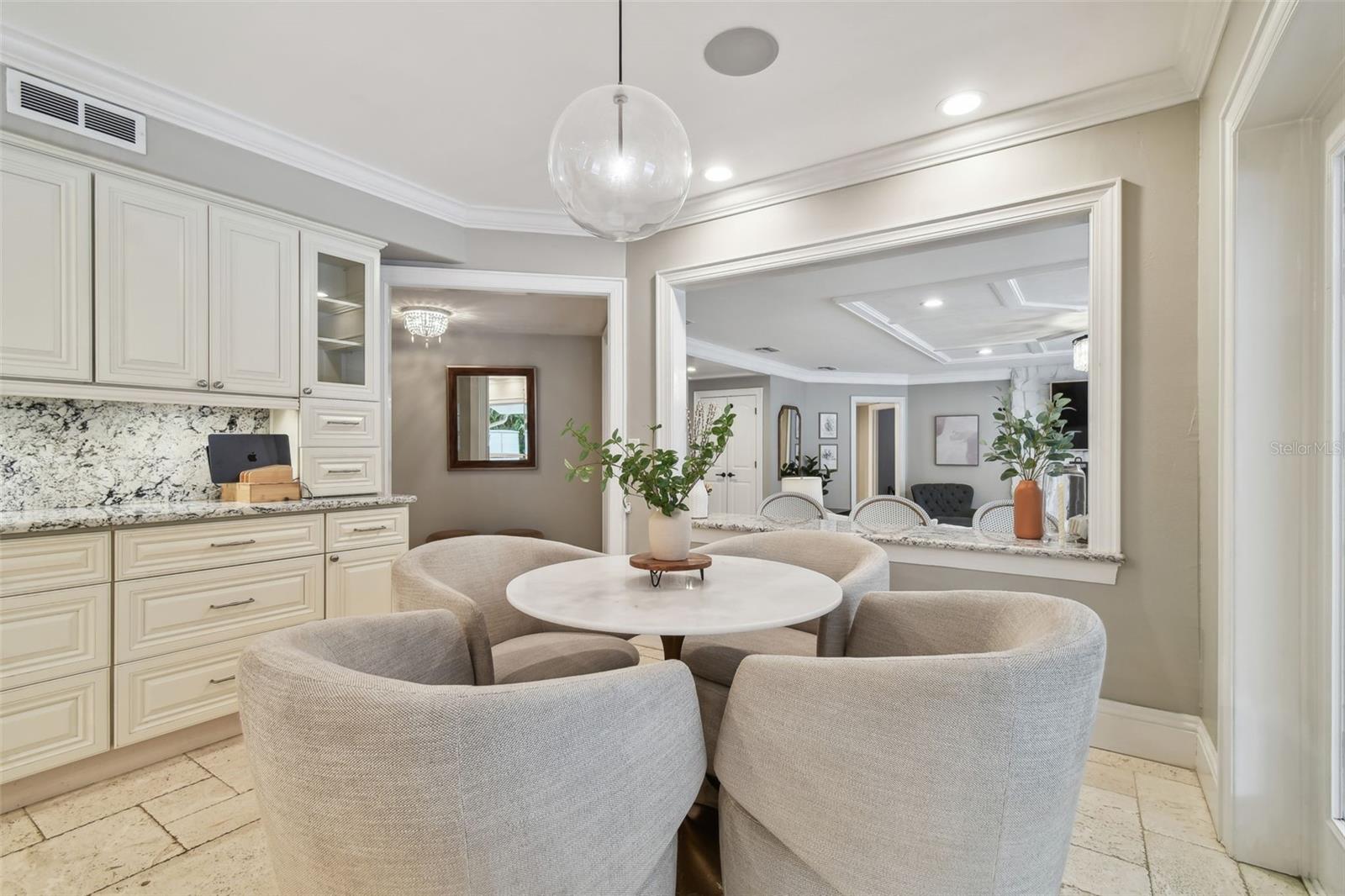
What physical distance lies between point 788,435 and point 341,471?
272 inches

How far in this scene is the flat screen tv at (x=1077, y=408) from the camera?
24.9ft

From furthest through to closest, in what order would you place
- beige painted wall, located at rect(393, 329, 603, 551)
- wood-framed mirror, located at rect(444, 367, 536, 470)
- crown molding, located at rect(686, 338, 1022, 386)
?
crown molding, located at rect(686, 338, 1022, 386) → wood-framed mirror, located at rect(444, 367, 536, 470) → beige painted wall, located at rect(393, 329, 603, 551)

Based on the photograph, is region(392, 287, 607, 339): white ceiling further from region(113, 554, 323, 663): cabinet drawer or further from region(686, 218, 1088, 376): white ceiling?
region(113, 554, 323, 663): cabinet drawer

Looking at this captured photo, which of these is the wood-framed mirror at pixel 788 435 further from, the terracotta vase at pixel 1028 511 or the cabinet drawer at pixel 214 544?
the cabinet drawer at pixel 214 544

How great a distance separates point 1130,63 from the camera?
2.20m

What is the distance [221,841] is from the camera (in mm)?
1789

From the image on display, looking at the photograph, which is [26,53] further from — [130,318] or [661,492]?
[661,492]

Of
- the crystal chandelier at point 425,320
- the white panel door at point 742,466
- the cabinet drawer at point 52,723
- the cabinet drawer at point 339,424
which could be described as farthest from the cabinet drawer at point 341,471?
the white panel door at point 742,466

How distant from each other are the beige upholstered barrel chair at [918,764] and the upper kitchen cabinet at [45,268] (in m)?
2.72

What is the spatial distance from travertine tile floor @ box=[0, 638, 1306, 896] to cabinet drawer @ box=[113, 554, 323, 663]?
1.52 feet

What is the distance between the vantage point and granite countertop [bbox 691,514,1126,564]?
96.5 inches

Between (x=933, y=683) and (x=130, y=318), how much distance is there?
10.0 ft

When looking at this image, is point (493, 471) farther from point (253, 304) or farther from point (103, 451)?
point (103, 451)

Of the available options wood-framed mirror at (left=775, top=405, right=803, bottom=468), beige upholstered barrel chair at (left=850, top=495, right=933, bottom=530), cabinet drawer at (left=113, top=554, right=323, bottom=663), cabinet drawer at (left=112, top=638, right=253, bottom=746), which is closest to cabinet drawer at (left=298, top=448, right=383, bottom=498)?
cabinet drawer at (left=113, top=554, right=323, bottom=663)
